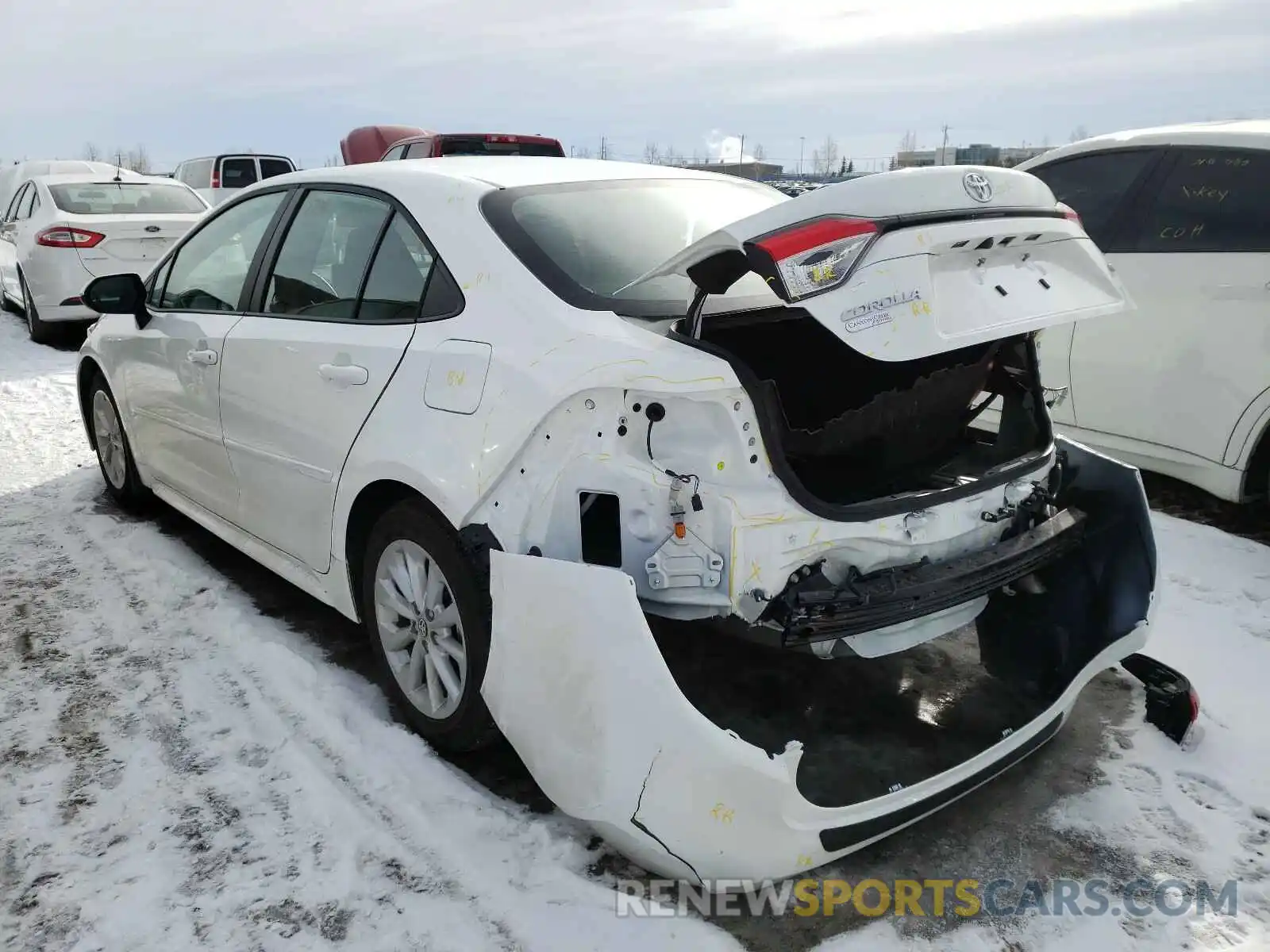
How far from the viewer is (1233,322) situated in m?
4.32

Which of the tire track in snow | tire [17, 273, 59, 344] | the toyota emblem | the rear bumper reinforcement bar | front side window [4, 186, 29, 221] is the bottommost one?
the tire track in snow

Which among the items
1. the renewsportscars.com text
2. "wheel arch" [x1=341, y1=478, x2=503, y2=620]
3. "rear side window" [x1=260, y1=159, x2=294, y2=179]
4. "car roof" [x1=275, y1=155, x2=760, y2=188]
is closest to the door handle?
"wheel arch" [x1=341, y1=478, x2=503, y2=620]

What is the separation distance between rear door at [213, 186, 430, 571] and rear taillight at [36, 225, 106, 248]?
676 centimetres

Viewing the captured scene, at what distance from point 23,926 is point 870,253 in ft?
8.22

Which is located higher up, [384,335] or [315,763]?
[384,335]

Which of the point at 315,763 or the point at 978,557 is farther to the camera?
the point at 315,763

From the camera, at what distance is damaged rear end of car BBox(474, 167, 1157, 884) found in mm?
2189

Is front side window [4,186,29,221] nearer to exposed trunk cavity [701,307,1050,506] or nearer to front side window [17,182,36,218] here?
front side window [17,182,36,218]

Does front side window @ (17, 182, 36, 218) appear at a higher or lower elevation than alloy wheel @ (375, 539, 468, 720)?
higher

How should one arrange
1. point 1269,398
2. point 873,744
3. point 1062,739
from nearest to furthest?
point 873,744, point 1062,739, point 1269,398

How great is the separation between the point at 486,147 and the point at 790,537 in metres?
10.7

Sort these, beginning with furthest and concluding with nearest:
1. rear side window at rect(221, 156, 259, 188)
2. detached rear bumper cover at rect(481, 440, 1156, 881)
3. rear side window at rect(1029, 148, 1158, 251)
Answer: rear side window at rect(221, 156, 259, 188), rear side window at rect(1029, 148, 1158, 251), detached rear bumper cover at rect(481, 440, 1156, 881)

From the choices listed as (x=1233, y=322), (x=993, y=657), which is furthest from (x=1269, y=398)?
(x=993, y=657)

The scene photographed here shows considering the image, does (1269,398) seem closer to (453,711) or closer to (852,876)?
(852,876)
